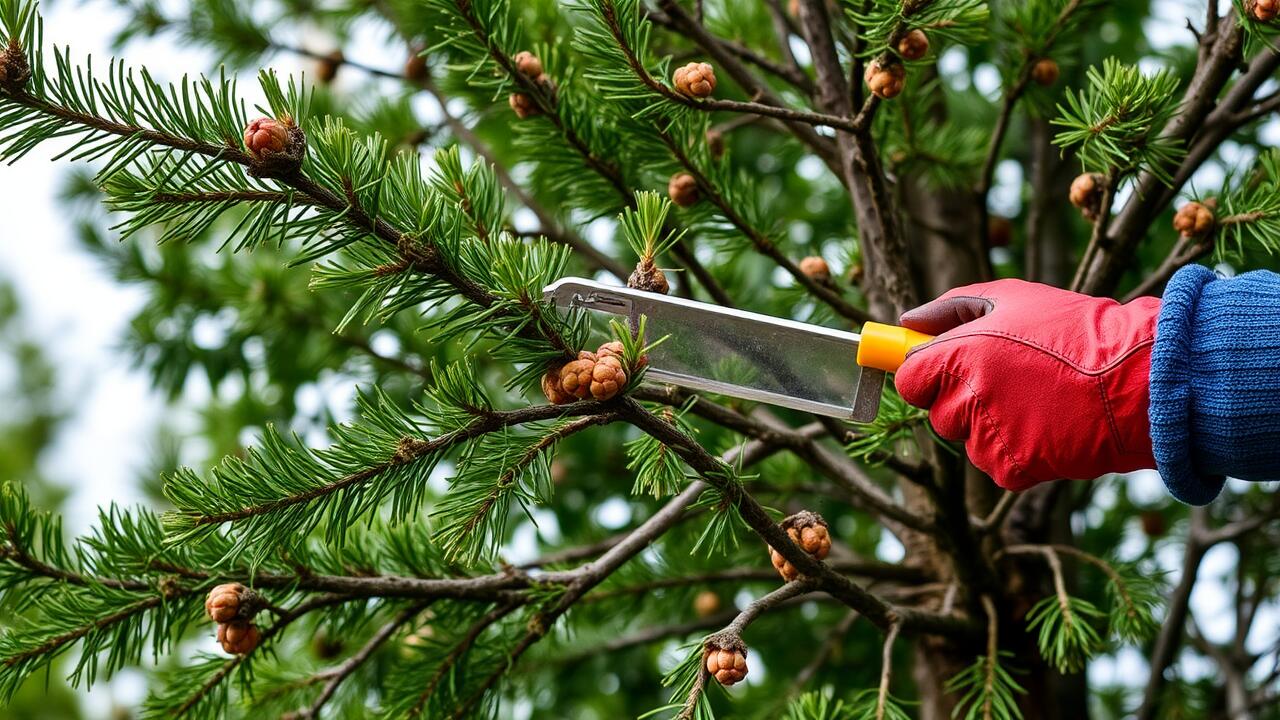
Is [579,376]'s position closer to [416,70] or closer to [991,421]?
[991,421]

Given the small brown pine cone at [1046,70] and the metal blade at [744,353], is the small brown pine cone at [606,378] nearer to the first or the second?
the metal blade at [744,353]

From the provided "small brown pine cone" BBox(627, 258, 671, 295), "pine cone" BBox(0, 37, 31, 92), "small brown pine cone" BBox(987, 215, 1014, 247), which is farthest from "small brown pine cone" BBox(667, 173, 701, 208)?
"small brown pine cone" BBox(987, 215, 1014, 247)

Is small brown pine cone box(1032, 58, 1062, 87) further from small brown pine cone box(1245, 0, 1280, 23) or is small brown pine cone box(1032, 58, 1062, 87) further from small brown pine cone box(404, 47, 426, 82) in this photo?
small brown pine cone box(404, 47, 426, 82)

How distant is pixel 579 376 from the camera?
678 mm

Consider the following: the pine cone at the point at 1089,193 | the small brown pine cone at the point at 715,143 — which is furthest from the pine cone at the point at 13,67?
the pine cone at the point at 1089,193

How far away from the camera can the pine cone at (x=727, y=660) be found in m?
0.75

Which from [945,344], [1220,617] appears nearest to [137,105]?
[945,344]

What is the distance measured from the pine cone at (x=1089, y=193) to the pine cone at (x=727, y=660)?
0.50 meters

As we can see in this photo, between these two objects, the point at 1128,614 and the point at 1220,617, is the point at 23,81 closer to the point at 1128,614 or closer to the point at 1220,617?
the point at 1128,614

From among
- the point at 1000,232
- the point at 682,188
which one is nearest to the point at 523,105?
the point at 682,188

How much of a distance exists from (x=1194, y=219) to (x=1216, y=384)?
25 cm

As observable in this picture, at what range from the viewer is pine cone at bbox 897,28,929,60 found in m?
0.84

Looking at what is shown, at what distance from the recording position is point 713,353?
83 cm

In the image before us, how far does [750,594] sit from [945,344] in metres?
1.03
